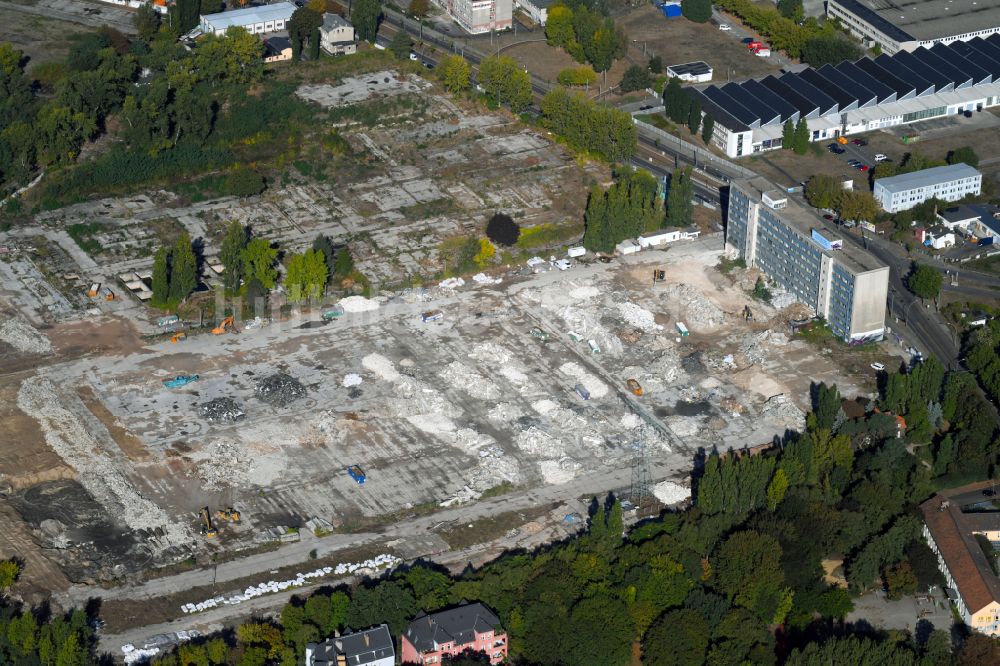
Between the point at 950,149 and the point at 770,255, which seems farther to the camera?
the point at 950,149

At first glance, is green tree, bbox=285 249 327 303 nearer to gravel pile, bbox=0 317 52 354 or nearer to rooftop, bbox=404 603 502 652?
gravel pile, bbox=0 317 52 354

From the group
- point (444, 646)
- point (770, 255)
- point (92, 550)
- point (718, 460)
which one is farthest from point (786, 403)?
point (92, 550)

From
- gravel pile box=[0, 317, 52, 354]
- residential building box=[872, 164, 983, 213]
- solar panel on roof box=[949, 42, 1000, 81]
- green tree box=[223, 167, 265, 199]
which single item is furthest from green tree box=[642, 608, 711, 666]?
solar panel on roof box=[949, 42, 1000, 81]

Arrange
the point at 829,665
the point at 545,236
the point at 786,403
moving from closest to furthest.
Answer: the point at 829,665 → the point at 786,403 → the point at 545,236

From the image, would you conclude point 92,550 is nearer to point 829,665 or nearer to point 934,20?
point 829,665

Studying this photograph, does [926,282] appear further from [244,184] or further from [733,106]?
[244,184]

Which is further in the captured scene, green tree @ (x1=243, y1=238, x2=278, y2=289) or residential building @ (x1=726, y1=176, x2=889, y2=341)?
green tree @ (x1=243, y1=238, x2=278, y2=289)
